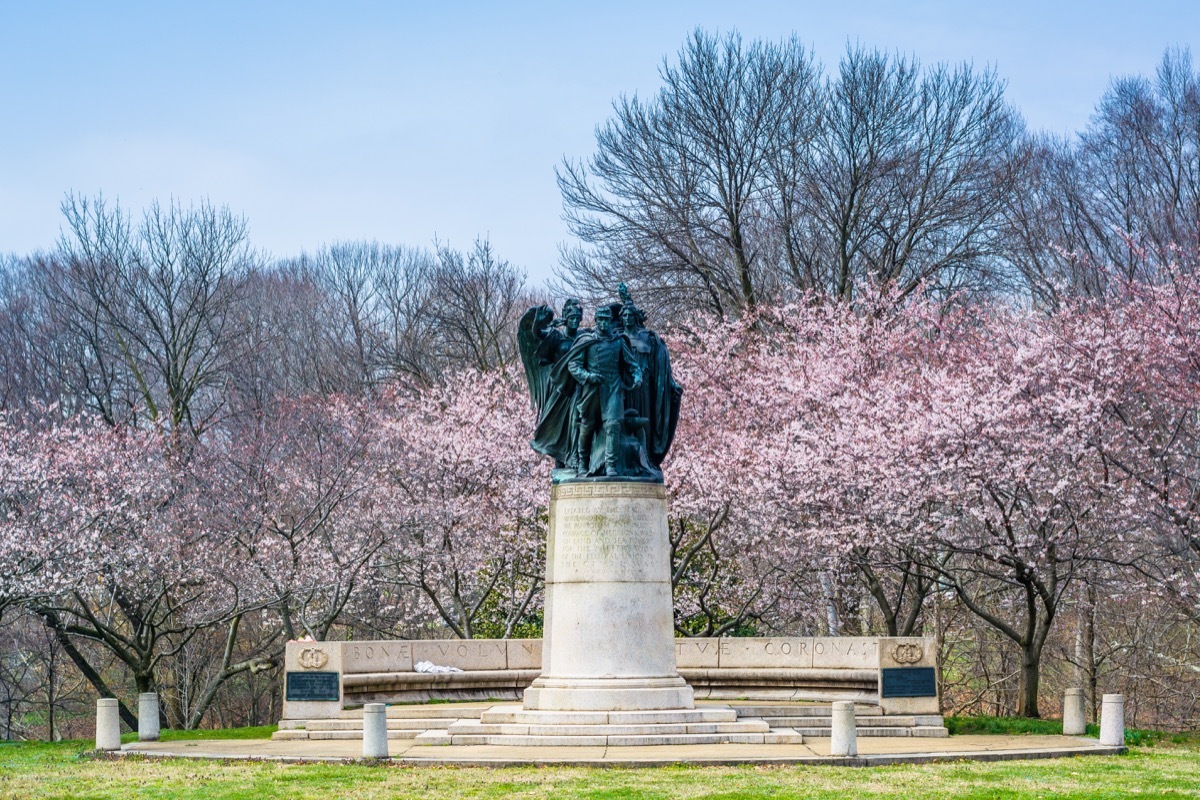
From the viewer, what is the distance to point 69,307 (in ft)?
159

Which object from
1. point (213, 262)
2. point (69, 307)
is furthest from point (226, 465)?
point (69, 307)

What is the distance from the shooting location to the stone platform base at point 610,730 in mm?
18078

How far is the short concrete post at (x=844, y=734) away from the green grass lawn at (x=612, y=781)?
612 millimetres

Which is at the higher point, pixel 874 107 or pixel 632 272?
pixel 874 107

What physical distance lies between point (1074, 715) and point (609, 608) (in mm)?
7032

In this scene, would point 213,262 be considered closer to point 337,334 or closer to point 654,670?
point 337,334

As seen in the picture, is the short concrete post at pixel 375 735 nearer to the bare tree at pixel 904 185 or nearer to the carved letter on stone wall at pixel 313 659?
the carved letter on stone wall at pixel 313 659

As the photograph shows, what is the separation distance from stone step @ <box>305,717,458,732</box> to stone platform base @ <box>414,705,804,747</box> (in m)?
1.69

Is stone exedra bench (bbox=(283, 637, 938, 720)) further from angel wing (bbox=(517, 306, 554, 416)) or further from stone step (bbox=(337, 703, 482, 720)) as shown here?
angel wing (bbox=(517, 306, 554, 416))

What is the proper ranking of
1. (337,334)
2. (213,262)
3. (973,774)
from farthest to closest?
(337,334) < (213,262) < (973,774)

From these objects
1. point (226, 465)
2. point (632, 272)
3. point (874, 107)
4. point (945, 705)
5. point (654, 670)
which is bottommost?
point (945, 705)

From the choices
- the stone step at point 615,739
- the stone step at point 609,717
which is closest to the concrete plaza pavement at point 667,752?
the stone step at point 615,739

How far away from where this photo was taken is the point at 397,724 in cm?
2114

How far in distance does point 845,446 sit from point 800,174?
13.6 meters
